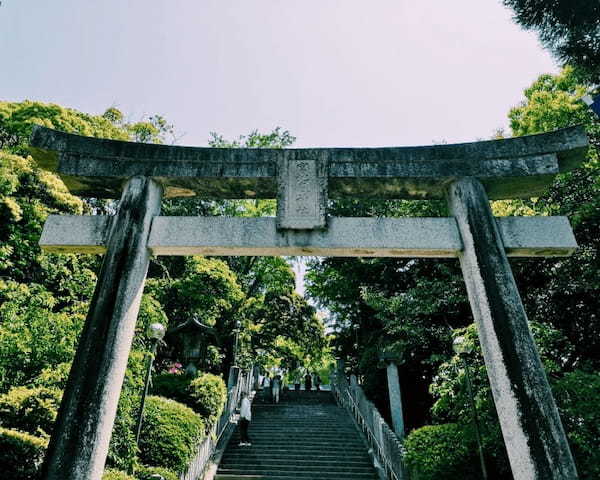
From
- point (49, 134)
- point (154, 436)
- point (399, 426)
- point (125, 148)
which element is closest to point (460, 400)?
point (399, 426)

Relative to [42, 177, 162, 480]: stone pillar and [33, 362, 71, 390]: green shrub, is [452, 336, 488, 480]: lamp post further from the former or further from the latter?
[33, 362, 71, 390]: green shrub

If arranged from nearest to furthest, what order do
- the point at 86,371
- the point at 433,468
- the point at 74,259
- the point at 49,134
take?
1. the point at 86,371
2. the point at 49,134
3. the point at 433,468
4. the point at 74,259

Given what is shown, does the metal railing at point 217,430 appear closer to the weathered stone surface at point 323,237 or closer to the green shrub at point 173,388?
the green shrub at point 173,388

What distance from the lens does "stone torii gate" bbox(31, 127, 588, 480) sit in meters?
3.43

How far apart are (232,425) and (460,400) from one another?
7.57 metres

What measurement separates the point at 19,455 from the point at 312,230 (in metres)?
4.99

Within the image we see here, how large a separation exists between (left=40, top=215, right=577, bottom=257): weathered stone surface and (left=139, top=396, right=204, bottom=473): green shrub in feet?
17.4

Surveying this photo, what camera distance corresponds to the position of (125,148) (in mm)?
4816

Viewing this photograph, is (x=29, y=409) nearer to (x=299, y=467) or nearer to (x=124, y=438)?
(x=124, y=438)

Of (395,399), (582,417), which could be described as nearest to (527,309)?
(582,417)

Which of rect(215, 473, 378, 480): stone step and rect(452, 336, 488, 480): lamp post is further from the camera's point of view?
rect(215, 473, 378, 480): stone step

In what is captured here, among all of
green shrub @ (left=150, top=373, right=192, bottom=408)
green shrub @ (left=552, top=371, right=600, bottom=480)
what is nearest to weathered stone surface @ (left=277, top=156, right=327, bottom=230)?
green shrub @ (left=552, top=371, right=600, bottom=480)

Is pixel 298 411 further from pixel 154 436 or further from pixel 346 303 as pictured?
pixel 154 436

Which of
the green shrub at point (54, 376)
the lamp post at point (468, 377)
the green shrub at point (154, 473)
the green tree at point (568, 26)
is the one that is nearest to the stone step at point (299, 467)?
the green shrub at point (154, 473)
